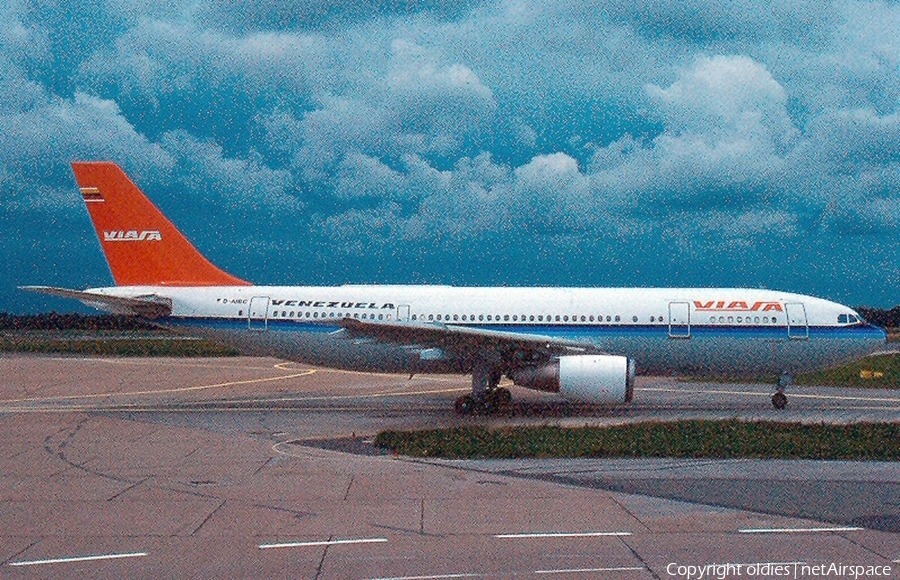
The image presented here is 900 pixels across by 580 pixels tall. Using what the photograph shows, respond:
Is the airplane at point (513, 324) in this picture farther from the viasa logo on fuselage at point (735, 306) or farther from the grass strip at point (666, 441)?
the grass strip at point (666, 441)

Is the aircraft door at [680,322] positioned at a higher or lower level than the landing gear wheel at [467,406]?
higher

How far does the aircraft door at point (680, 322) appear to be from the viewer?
24.3m

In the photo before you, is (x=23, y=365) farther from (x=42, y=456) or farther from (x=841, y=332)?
(x=841, y=332)

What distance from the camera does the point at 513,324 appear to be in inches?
969

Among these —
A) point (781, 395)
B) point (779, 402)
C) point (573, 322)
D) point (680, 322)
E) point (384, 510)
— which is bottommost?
point (384, 510)

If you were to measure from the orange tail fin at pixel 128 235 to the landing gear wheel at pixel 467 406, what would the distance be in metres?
7.12

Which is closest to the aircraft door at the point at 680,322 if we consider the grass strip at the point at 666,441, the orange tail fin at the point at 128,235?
the grass strip at the point at 666,441

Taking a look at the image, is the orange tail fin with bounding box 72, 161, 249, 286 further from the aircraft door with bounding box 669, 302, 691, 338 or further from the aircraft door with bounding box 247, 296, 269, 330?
the aircraft door with bounding box 669, 302, 691, 338

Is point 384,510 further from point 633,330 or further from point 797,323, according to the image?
point 797,323

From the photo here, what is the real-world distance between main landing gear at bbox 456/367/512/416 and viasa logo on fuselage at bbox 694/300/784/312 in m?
5.61

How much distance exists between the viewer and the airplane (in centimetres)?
2416
